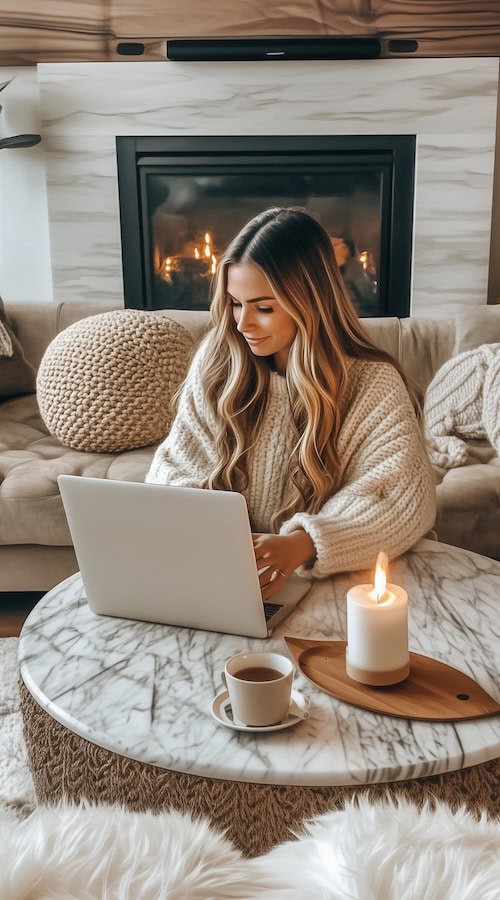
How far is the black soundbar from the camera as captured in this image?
3.47 m

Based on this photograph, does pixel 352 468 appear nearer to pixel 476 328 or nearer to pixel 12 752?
pixel 12 752

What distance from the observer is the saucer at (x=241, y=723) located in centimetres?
87

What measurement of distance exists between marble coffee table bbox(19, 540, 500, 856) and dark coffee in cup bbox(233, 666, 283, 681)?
5 centimetres

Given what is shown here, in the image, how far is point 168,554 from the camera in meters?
1.05

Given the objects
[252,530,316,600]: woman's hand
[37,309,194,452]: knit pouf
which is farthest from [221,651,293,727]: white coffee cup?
[37,309,194,452]: knit pouf

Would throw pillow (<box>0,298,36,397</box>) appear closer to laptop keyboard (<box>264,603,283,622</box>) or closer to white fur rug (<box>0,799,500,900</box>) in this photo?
laptop keyboard (<box>264,603,283,622</box>)

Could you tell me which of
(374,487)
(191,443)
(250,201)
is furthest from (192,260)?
(374,487)

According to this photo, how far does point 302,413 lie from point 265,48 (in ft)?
8.31

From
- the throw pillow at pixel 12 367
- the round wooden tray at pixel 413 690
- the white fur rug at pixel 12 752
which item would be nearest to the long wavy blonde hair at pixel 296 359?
the round wooden tray at pixel 413 690

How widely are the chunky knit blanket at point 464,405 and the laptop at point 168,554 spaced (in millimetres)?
1213

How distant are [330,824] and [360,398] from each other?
0.90m

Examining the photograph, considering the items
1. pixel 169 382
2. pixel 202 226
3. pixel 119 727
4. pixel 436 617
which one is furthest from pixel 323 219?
pixel 119 727

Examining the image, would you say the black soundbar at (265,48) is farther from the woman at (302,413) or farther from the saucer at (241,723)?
the saucer at (241,723)

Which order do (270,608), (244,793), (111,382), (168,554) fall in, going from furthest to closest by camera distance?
1. (111,382)
2. (270,608)
3. (168,554)
4. (244,793)
